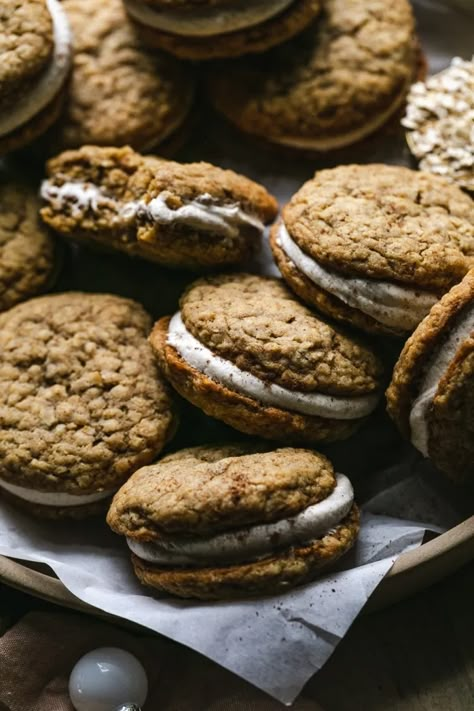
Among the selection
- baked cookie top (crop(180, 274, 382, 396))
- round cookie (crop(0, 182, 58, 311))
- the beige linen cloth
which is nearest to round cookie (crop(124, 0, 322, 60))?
round cookie (crop(0, 182, 58, 311))

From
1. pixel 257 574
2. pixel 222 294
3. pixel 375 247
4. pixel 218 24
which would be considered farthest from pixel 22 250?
pixel 257 574

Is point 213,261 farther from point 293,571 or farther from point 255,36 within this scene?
point 293,571

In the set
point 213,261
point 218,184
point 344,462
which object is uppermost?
point 218,184

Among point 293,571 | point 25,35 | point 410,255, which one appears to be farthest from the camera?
point 25,35

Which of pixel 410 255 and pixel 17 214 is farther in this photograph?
pixel 17 214

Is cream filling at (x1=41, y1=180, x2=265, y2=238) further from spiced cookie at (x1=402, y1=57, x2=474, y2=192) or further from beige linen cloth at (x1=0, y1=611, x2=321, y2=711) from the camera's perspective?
beige linen cloth at (x1=0, y1=611, x2=321, y2=711)

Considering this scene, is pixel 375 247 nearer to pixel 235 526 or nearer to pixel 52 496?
pixel 235 526

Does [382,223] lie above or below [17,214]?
above

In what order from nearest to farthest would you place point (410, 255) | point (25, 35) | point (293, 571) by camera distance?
1. point (293, 571)
2. point (410, 255)
3. point (25, 35)

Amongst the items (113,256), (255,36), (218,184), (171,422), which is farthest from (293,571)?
(255,36)
